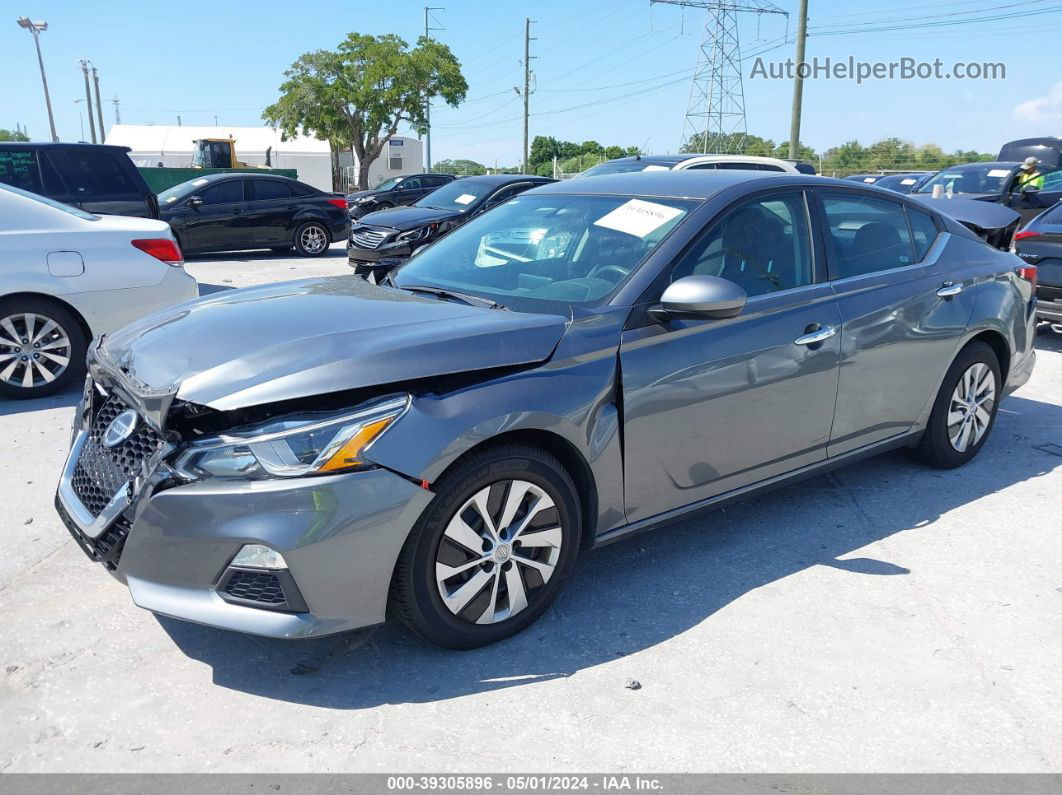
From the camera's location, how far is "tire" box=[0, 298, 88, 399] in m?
5.84

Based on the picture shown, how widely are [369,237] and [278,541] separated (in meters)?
9.37

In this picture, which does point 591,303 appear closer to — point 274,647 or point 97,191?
point 274,647

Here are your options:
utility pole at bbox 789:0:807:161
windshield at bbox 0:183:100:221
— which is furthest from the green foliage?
windshield at bbox 0:183:100:221

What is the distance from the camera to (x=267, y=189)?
14930 millimetres

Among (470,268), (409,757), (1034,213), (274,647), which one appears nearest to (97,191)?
(470,268)

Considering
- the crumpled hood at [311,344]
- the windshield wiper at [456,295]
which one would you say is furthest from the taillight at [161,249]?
the windshield wiper at [456,295]

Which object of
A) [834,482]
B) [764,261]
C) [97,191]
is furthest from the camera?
[97,191]

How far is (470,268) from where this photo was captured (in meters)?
3.91

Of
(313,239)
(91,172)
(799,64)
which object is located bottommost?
(313,239)

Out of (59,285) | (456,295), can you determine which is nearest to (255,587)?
(456,295)

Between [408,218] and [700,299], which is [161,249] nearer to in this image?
[700,299]

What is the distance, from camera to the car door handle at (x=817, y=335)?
3.72 m

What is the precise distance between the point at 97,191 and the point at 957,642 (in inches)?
395

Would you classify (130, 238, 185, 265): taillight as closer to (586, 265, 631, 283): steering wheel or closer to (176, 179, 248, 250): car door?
(586, 265, 631, 283): steering wheel
